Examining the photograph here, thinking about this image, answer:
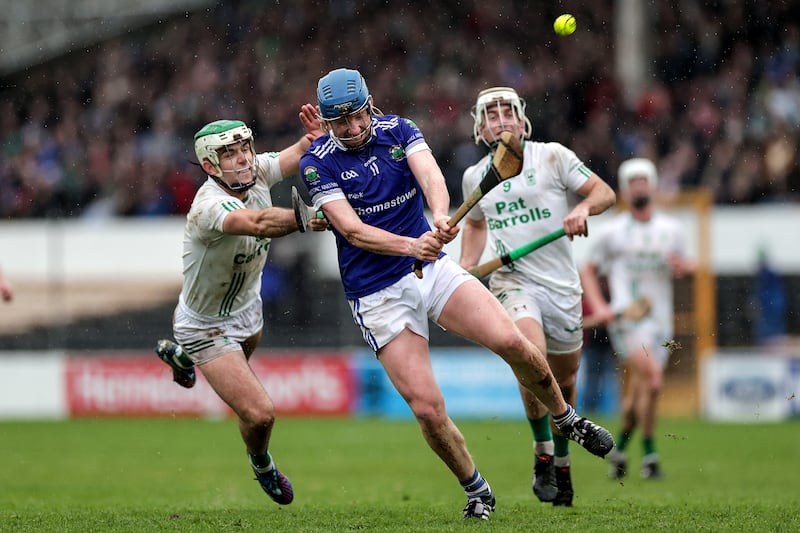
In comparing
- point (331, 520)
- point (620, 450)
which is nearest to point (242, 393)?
point (331, 520)

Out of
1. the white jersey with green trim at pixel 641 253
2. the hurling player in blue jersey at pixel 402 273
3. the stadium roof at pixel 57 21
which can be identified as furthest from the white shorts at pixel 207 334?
the stadium roof at pixel 57 21

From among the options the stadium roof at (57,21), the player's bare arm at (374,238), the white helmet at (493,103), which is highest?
the stadium roof at (57,21)

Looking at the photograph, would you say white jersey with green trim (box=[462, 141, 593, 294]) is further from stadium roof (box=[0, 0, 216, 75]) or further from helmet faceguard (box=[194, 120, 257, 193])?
stadium roof (box=[0, 0, 216, 75])

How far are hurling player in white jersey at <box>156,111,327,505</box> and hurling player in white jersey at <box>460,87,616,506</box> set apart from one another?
1.43 meters

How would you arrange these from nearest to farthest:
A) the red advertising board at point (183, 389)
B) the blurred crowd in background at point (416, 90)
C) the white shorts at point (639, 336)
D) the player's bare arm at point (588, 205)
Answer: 1. the player's bare arm at point (588, 205)
2. the white shorts at point (639, 336)
3. the red advertising board at point (183, 389)
4. the blurred crowd in background at point (416, 90)

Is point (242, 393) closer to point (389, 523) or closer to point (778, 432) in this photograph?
point (389, 523)

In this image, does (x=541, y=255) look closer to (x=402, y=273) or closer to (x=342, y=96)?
(x=402, y=273)

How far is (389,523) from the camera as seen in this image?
830 cm

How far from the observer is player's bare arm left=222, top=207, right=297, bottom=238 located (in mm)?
8094

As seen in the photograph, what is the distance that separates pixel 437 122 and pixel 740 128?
198 inches

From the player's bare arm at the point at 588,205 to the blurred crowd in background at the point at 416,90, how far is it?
10.4 meters

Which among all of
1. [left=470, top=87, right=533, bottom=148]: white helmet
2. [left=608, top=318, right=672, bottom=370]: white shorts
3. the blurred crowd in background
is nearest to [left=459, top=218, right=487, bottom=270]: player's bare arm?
[left=470, top=87, right=533, bottom=148]: white helmet

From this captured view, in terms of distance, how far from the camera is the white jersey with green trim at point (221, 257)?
894 centimetres

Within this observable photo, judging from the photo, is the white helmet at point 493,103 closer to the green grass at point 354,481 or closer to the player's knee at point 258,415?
the player's knee at point 258,415
